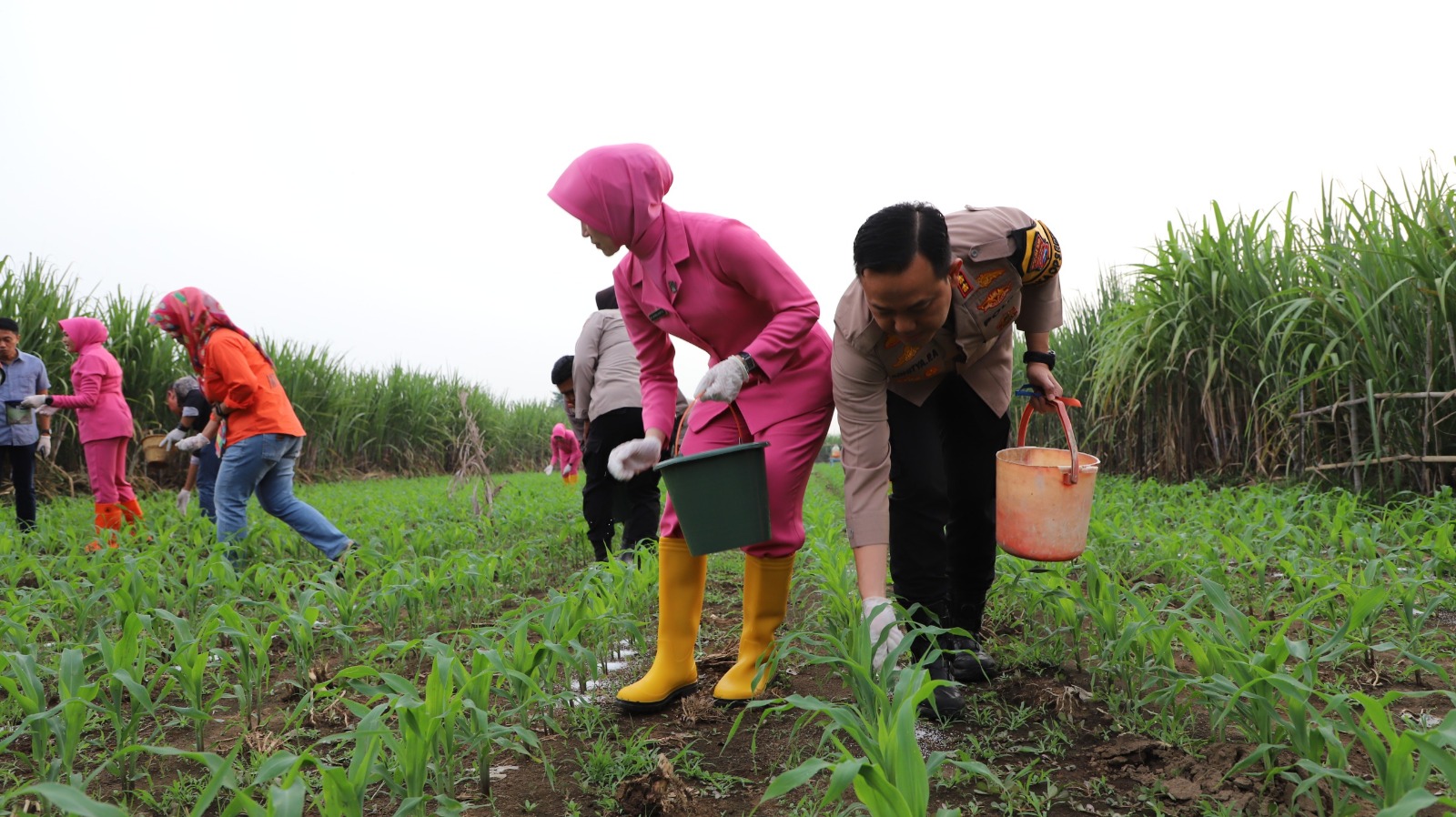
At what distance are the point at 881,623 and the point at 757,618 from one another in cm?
42

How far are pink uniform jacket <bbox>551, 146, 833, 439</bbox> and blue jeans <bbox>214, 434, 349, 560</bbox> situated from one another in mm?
2628

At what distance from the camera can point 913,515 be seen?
2.04 metres

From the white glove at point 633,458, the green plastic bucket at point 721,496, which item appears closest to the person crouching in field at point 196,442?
the white glove at point 633,458

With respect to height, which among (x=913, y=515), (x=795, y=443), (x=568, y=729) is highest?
(x=795, y=443)

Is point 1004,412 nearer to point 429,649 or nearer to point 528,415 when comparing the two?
point 429,649

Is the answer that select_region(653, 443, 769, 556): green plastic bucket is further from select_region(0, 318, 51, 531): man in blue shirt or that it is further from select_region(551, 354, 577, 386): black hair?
select_region(0, 318, 51, 531): man in blue shirt

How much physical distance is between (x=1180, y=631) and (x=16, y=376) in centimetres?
695

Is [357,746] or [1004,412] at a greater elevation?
[1004,412]

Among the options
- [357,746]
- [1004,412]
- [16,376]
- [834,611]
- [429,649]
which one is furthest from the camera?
[16,376]

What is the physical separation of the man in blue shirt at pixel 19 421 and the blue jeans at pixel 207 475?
1.10 metres

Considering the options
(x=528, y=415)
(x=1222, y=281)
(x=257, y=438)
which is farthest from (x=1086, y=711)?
(x=528, y=415)

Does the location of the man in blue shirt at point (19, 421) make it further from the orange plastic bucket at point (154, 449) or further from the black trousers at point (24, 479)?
the orange plastic bucket at point (154, 449)

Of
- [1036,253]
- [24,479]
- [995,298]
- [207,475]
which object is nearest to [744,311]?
[995,298]

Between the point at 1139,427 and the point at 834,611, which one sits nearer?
the point at 834,611
